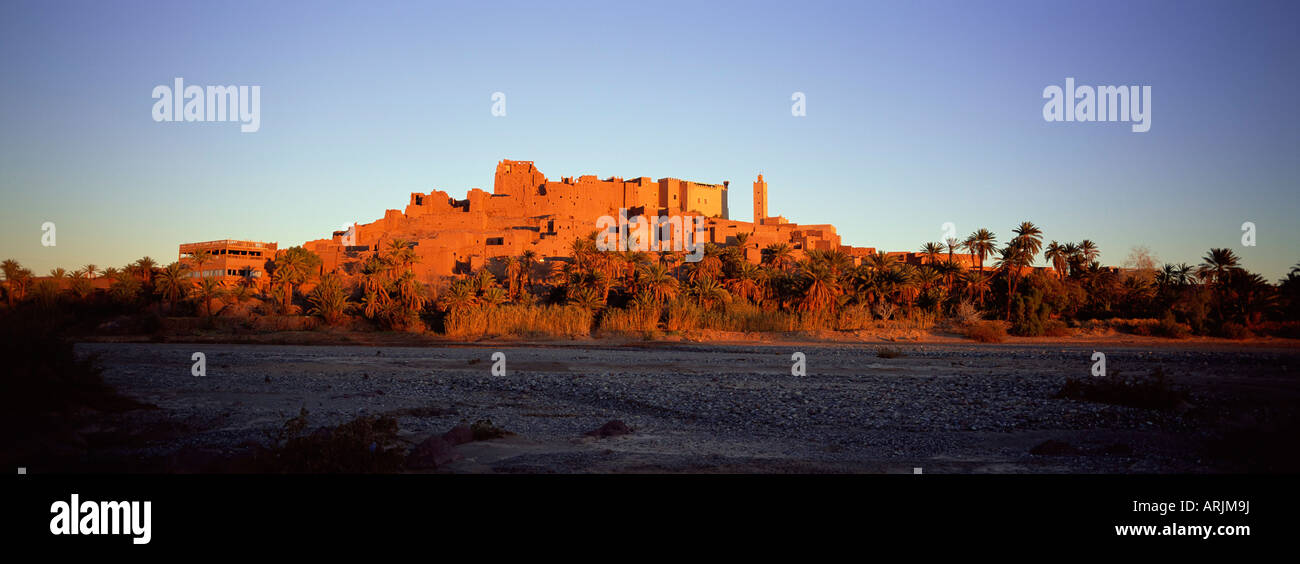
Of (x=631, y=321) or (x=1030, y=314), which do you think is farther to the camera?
(x=631, y=321)

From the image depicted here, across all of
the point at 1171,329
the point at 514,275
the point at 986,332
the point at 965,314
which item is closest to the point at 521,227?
the point at 514,275

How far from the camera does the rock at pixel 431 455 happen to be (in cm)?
754

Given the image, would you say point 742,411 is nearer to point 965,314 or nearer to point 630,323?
point 630,323

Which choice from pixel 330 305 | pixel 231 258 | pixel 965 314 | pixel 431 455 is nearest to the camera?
pixel 431 455

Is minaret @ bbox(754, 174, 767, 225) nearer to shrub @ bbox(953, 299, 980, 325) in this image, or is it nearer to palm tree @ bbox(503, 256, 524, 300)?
palm tree @ bbox(503, 256, 524, 300)

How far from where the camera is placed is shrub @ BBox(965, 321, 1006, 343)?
116 ft

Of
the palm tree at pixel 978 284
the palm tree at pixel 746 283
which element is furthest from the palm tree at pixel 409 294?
the palm tree at pixel 978 284

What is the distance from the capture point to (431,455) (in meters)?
7.68

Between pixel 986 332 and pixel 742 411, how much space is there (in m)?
27.0

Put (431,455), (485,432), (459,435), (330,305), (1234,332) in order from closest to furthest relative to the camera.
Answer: (431,455), (459,435), (485,432), (1234,332), (330,305)

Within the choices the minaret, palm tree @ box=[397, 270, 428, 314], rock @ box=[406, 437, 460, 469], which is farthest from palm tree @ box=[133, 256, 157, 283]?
the minaret
